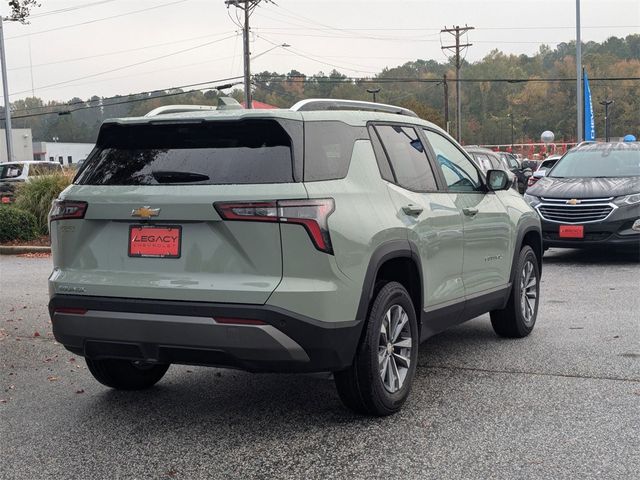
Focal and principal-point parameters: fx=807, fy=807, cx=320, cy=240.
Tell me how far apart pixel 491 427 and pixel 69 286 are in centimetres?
254

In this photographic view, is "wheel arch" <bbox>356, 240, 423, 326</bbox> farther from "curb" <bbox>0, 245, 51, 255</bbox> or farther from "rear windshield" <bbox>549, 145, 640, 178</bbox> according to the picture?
"curb" <bbox>0, 245, 51, 255</bbox>

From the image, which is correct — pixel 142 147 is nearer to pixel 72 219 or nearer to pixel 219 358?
pixel 72 219

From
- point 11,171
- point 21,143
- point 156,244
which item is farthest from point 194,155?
point 21,143

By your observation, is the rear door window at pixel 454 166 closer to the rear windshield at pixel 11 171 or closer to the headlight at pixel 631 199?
the headlight at pixel 631 199

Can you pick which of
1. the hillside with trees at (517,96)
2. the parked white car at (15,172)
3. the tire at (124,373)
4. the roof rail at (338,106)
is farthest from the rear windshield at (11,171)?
the hillside with trees at (517,96)

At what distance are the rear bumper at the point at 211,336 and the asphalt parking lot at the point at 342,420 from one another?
0.49m

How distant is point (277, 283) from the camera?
4.17 meters

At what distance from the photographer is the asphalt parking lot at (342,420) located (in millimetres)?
4062

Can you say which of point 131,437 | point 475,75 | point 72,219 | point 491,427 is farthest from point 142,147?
point 475,75

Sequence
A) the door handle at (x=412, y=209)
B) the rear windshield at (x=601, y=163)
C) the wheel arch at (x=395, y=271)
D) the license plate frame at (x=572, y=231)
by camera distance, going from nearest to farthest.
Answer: the wheel arch at (x=395, y=271) < the door handle at (x=412, y=209) < the license plate frame at (x=572, y=231) < the rear windshield at (x=601, y=163)

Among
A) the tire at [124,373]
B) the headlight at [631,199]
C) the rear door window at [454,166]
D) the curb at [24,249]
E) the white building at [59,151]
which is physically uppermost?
the white building at [59,151]

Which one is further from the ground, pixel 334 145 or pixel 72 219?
pixel 334 145

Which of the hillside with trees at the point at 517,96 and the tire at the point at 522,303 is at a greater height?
the hillside with trees at the point at 517,96

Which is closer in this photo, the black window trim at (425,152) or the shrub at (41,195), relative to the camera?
the black window trim at (425,152)
